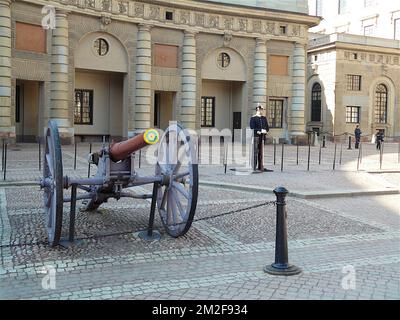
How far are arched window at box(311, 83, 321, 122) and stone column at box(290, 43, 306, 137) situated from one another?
11.9 metres

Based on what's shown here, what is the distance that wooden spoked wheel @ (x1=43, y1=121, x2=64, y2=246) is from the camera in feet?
20.5

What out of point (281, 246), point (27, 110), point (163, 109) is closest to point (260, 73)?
point (163, 109)

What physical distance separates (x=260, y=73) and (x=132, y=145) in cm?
2565

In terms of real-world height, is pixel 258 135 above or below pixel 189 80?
below

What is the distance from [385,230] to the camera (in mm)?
8516

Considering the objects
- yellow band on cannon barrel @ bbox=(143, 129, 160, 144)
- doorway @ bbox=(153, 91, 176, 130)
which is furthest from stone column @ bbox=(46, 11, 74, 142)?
yellow band on cannon barrel @ bbox=(143, 129, 160, 144)

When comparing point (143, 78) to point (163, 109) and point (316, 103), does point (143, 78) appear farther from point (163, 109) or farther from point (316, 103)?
point (316, 103)

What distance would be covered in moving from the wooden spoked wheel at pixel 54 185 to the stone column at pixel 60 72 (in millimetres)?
18465

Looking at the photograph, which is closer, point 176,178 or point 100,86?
point 176,178

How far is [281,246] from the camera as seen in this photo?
240 inches

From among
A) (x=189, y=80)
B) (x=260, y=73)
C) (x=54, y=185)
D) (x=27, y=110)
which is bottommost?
(x=54, y=185)

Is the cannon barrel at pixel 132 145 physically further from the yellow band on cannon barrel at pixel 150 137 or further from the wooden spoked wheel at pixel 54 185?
the wooden spoked wheel at pixel 54 185
